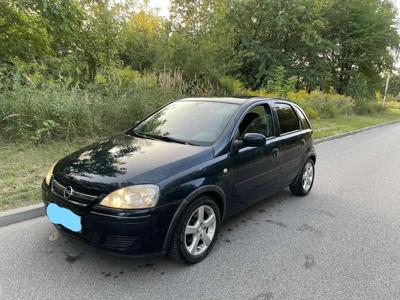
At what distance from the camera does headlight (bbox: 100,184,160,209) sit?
2.59 meters

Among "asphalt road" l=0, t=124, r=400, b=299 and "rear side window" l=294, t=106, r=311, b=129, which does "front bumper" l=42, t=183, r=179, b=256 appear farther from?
"rear side window" l=294, t=106, r=311, b=129

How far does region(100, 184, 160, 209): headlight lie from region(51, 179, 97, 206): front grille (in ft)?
0.47

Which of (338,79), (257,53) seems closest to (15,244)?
(257,53)

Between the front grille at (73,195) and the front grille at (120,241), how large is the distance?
0.36 m

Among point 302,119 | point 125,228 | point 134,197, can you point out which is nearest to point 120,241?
point 125,228

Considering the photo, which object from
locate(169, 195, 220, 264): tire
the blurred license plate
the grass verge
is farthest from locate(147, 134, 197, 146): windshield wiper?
the grass verge

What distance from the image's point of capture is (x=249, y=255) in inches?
129

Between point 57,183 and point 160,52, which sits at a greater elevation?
point 160,52

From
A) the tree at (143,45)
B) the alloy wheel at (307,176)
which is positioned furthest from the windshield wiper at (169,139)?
the tree at (143,45)

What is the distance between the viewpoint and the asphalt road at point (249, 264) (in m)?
2.66

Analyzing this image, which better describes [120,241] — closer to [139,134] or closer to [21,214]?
[139,134]

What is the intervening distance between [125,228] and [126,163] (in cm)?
67

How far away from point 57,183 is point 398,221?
4.34 meters

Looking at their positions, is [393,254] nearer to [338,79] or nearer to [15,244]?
[15,244]
